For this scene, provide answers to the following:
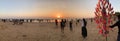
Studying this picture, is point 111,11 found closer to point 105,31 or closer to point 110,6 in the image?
point 110,6

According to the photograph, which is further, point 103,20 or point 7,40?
point 7,40

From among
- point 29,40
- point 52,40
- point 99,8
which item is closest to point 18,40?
point 29,40

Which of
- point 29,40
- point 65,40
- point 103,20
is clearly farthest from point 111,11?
point 29,40

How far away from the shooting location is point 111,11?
24.7m

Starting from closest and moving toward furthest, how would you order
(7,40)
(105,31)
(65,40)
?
1. (105,31)
2. (65,40)
3. (7,40)

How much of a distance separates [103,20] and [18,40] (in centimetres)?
921

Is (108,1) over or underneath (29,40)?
over

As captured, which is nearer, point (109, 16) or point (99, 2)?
point (109, 16)

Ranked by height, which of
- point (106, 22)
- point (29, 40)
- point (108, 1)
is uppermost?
point (108, 1)

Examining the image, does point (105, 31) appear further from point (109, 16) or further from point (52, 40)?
point (52, 40)

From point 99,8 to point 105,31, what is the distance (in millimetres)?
3925

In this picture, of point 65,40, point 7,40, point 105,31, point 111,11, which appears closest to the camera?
point 105,31

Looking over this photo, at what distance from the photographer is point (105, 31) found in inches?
875

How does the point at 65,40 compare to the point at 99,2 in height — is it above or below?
below
